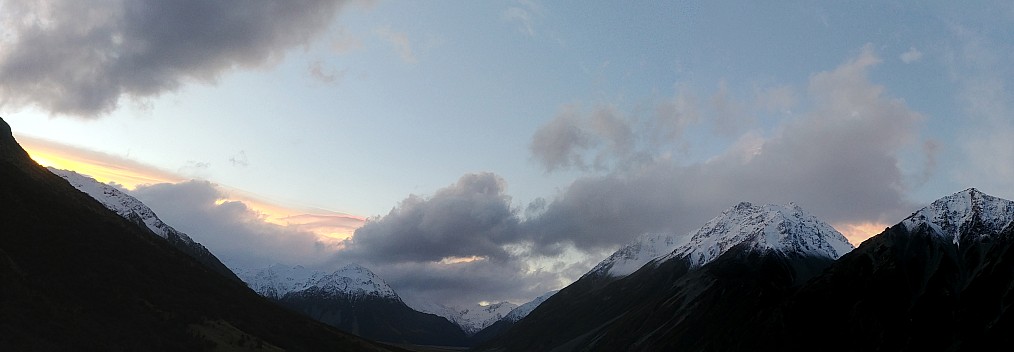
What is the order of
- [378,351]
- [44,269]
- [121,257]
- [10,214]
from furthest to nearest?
1. [378,351]
2. [121,257]
3. [10,214]
4. [44,269]

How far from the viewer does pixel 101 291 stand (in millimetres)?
103688

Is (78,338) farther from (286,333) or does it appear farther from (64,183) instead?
(64,183)

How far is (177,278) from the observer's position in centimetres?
13450

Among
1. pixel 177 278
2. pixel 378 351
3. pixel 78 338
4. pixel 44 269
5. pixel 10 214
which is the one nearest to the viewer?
pixel 78 338

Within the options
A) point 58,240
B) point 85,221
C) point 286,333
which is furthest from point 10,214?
point 286,333

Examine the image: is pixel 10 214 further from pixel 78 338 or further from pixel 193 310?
pixel 78 338

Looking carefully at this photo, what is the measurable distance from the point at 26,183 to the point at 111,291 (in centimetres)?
4047

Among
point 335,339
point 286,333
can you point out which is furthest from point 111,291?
point 335,339

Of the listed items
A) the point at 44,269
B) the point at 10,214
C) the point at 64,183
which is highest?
the point at 64,183

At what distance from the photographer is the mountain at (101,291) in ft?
282

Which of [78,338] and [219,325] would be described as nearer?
[78,338]

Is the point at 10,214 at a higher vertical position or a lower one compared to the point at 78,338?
higher

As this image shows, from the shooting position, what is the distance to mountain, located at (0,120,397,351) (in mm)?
85938

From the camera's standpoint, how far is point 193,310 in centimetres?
11825
